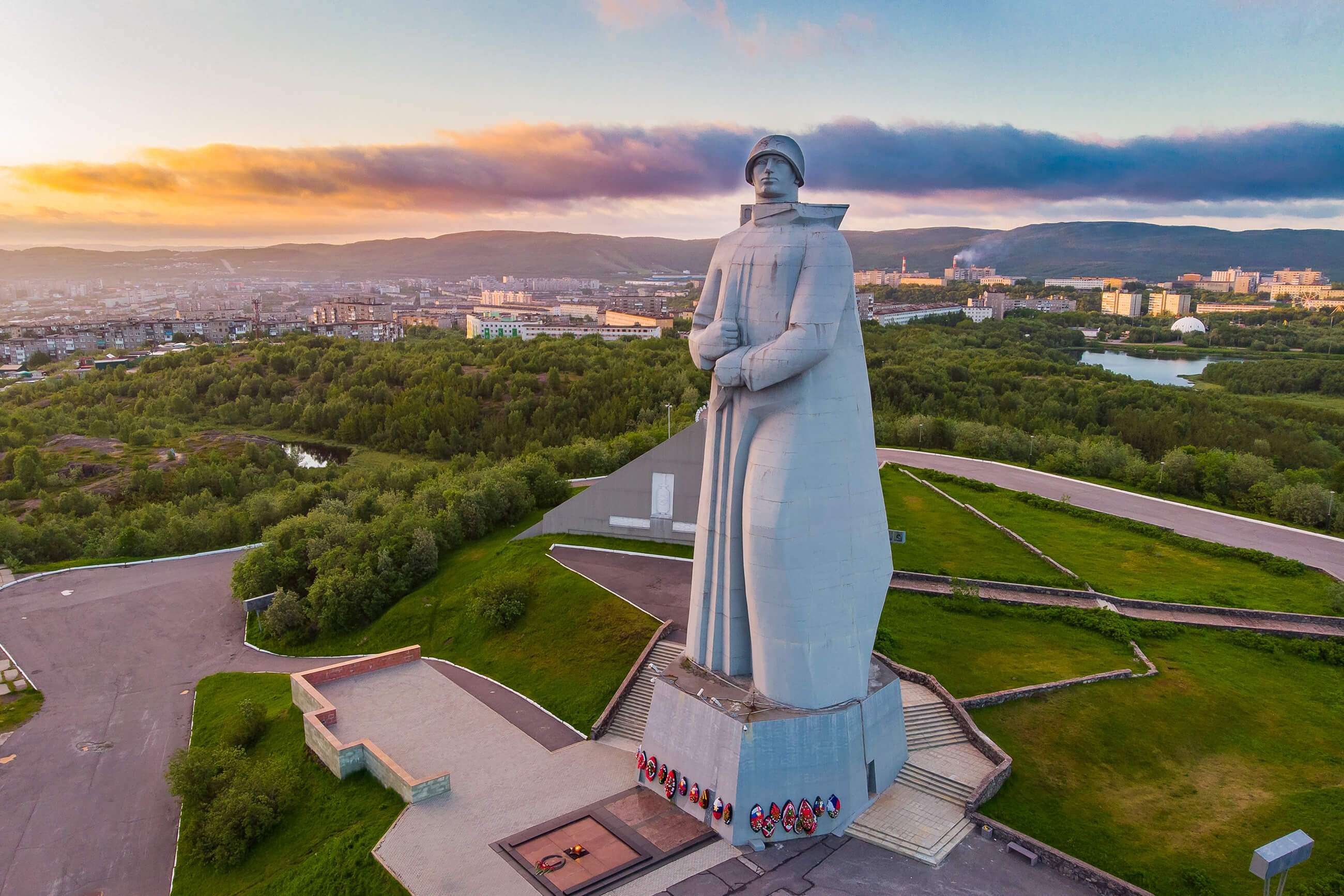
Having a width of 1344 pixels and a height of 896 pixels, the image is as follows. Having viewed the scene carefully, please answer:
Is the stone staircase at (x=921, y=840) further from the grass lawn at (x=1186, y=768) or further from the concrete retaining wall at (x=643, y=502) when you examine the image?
the concrete retaining wall at (x=643, y=502)

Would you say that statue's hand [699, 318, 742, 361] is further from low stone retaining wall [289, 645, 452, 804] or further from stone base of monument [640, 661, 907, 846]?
low stone retaining wall [289, 645, 452, 804]

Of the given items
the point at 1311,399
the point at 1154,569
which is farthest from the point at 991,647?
the point at 1311,399

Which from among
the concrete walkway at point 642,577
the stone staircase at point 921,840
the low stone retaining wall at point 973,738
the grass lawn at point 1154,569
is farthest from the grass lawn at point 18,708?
the grass lawn at point 1154,569

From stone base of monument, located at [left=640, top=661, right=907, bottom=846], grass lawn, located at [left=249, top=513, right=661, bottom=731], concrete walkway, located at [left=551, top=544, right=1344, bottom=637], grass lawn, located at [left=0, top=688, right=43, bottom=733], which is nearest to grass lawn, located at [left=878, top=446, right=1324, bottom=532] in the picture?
concrete walkway, located at [left=551, top=544, right=1344, bottom=637]

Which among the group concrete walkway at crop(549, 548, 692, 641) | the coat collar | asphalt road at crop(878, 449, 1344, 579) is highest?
the coat collar

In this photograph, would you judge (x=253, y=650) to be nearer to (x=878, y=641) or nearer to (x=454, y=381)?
(x=878, y=641)

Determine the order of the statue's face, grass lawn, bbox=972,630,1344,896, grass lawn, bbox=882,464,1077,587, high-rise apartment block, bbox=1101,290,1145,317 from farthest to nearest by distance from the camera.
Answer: high-rise apartment block, bbox=1101,290,1145,317
grass lawn, bbox=882,464,1077,587
the statue's face
grass lawn, bbox=972,630,1344,896
